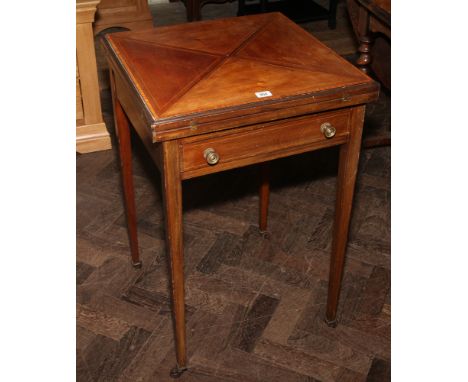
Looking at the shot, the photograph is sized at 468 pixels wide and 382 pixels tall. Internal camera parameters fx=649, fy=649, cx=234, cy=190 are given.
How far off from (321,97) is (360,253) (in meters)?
1.19

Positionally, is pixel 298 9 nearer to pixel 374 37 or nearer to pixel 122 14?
pixel 122 14

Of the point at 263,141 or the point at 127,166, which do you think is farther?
the point at 127,166

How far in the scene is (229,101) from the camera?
1826 mm

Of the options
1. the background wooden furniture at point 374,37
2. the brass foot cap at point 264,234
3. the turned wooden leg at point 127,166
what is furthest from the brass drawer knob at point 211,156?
the background wooden furniture at point 374,37

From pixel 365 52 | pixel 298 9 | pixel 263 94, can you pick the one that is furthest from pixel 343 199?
pixel 298 9

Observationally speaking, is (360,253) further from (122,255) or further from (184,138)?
(184,138)

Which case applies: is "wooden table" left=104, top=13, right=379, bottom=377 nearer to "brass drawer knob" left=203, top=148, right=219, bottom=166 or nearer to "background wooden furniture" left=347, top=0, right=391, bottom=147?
"brass drawer knob" left=203, top=148, right=219, bottom=166

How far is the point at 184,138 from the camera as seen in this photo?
1785 mm

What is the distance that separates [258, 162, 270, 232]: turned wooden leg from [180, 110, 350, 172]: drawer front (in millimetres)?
784

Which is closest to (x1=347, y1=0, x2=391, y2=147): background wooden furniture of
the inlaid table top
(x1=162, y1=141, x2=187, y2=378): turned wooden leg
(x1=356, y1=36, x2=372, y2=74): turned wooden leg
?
(x1=356, y1=36, x2=372, y2=74): turned wooden leg

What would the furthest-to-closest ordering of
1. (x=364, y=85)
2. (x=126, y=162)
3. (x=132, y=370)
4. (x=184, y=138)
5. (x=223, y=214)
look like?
1. (x=223, y=214)
2. (x=126, y=162)
3. (x=132, y=370)
4. (x=364, y=85)
5. (x=184, y=138)

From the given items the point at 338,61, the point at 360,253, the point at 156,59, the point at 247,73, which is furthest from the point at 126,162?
the point at 360,253

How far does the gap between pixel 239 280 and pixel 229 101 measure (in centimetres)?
110

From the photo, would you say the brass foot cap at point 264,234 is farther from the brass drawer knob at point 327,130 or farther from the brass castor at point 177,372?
the brass drawer knob at point 327,130
